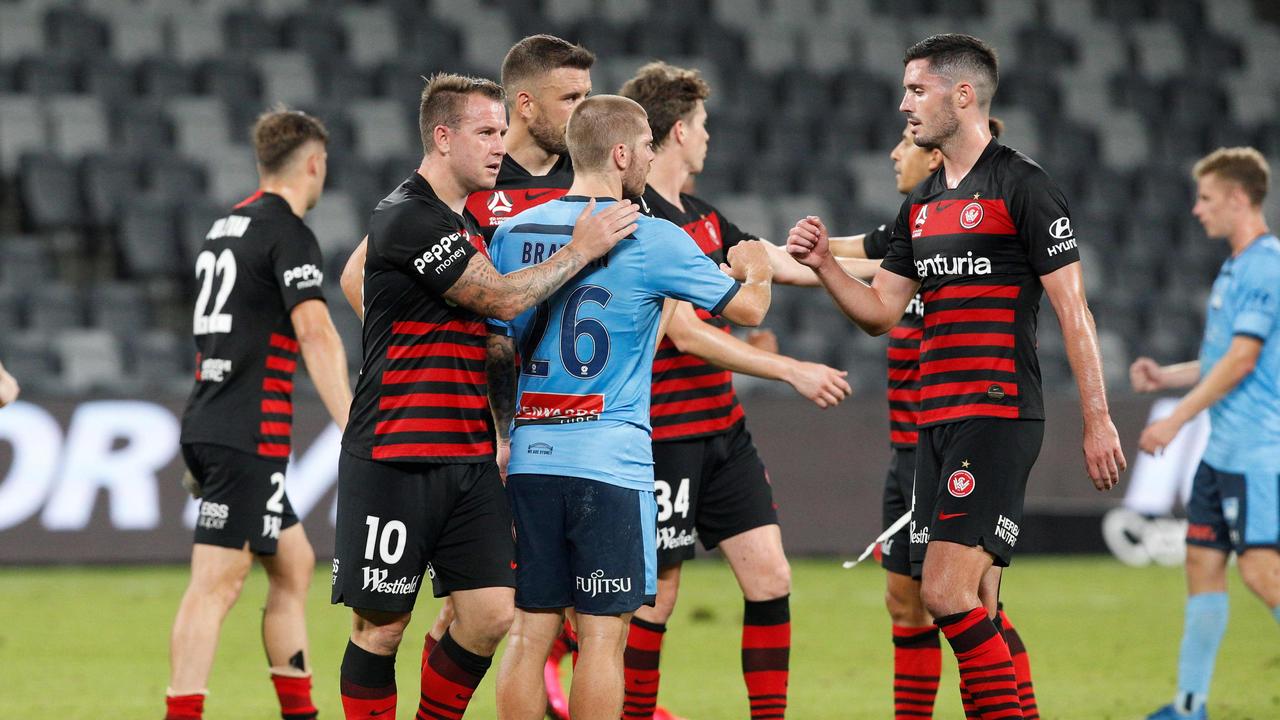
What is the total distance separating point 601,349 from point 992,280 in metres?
1.33

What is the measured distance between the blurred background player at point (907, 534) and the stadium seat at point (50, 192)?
30.9 ft

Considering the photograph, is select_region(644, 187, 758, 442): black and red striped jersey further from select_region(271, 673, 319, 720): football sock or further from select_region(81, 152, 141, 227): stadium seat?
select_region(81, 152, 141, 227): stadium seat

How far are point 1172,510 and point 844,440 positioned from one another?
2718 mm

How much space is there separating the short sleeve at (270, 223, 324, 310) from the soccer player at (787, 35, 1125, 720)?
1963mm

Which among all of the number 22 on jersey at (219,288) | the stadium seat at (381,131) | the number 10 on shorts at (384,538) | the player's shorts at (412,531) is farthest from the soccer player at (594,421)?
the stadium seat at (381,131)

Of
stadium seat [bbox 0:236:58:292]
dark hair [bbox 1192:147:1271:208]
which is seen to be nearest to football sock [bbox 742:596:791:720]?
dark hair [bbox 1192:147:1271:208]

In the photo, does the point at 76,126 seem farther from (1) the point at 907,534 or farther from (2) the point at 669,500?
(1) the point at 907,534

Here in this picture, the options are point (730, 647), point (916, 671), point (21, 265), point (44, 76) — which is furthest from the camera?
point (44, 76)

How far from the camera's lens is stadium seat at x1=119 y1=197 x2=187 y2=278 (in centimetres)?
1359

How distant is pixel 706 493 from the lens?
20.2ft

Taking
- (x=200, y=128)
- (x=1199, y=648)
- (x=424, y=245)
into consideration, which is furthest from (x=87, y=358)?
(x=1199, y=648)

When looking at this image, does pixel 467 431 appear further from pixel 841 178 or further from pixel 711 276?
pixel 841 178

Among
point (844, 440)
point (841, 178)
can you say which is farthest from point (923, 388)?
point (841, 178)

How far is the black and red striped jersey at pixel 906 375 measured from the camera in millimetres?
6168
